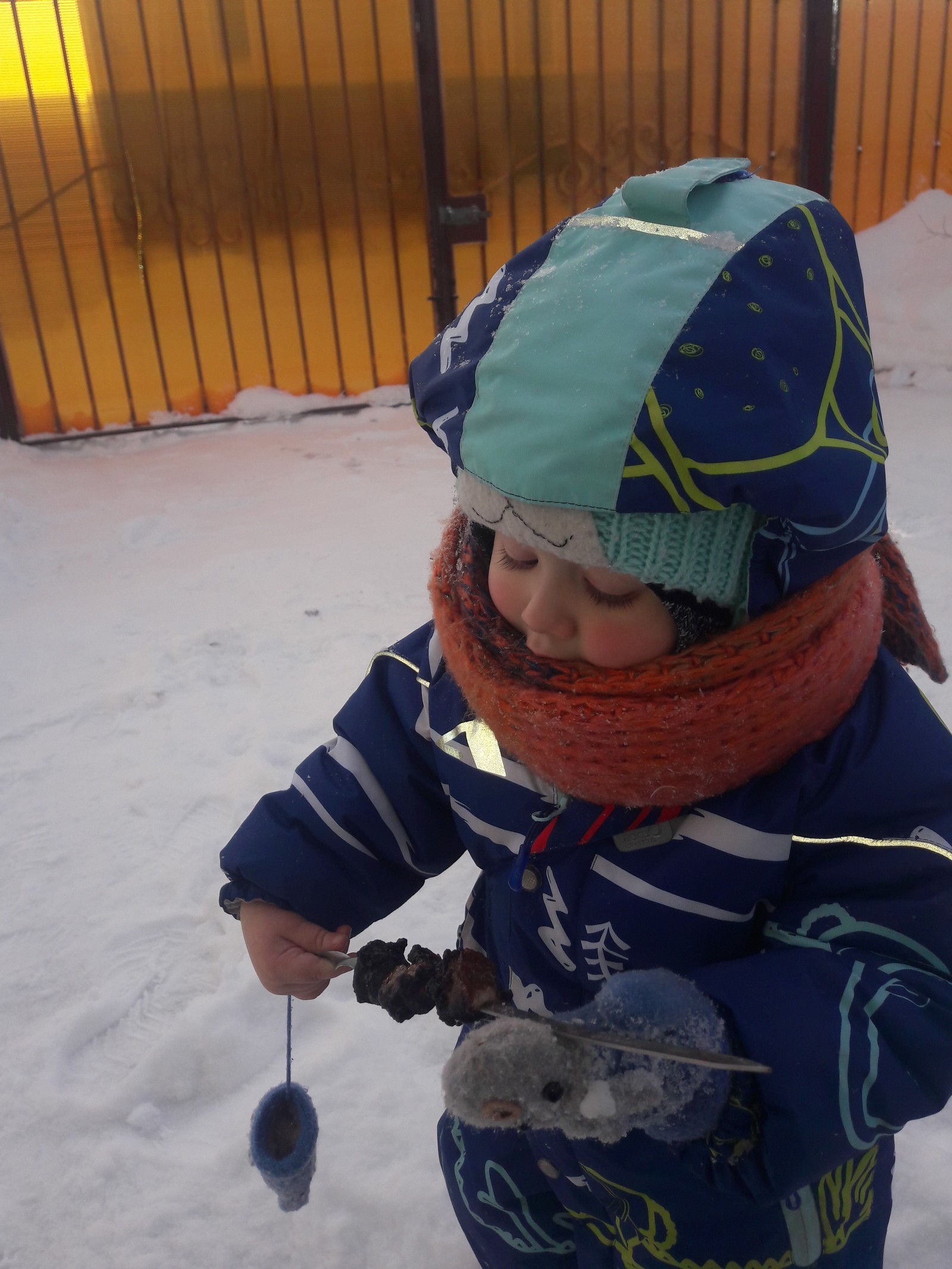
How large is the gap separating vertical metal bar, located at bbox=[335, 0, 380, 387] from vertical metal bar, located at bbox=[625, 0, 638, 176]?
1252 mm

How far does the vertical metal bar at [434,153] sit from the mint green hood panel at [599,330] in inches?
142

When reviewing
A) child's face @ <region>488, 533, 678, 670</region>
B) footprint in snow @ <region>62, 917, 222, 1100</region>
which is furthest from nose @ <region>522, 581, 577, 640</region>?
footprint in snow @ <region>62, 917, 222, 1100</region>

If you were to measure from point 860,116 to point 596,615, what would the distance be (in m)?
4.91

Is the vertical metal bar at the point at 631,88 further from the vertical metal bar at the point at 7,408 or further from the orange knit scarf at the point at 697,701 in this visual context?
the orange knit scarf at the point at 697,701

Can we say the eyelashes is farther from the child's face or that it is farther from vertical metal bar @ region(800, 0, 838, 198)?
vertical metal bar @ region(800, 0, 838, 198)

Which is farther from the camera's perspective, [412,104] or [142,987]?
[412,104]

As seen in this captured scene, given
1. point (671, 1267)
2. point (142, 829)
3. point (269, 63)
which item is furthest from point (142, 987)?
point (269, 63)

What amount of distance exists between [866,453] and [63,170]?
430cm

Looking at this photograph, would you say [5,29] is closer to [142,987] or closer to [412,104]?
[412,104]

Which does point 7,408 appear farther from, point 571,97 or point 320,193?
point 571,97

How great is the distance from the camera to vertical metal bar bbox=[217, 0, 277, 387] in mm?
4094

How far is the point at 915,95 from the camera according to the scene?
4738 millimetres

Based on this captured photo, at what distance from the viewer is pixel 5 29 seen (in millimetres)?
3895

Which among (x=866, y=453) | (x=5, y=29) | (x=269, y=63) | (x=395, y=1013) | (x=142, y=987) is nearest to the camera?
(x=866, y=453)
